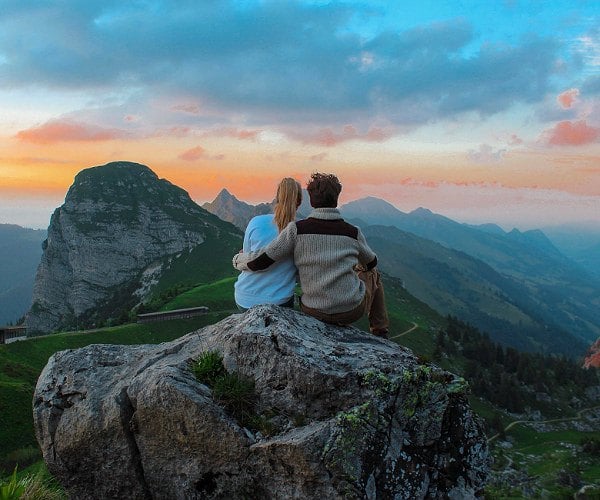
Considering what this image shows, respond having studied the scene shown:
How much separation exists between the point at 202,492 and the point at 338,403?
3.31 m

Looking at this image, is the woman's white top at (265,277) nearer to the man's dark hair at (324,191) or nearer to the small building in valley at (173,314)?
the man's dark hair at (324,191)

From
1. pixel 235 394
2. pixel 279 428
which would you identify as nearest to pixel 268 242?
pixel 235 394

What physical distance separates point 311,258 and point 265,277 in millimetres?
1523

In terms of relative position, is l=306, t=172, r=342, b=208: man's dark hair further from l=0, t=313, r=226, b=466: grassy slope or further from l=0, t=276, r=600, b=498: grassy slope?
l=0, t=313, r=226, b=466: grassy slope

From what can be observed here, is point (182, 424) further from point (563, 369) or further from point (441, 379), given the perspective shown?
point (563, 369)

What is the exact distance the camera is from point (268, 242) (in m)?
12.0

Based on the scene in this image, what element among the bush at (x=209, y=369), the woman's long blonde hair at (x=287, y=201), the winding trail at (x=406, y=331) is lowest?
the winding trail at (x=406, y=331)

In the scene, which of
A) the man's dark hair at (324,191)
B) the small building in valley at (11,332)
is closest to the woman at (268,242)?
the man's dark hair at (324,191)

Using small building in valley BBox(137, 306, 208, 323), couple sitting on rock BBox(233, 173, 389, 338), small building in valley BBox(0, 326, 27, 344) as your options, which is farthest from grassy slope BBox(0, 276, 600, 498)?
couple sitting on rock BBox(233, 173, 389, 338)

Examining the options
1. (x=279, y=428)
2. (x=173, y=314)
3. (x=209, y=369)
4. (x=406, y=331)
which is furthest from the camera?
(x=406, y=331)

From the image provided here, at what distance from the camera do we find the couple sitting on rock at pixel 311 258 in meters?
11.5

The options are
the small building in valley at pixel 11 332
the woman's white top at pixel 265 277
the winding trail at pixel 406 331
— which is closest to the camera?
the woman's white top at pixel 265 277

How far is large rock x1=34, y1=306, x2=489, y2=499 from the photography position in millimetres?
9422

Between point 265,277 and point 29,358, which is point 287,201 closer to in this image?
point 265,277
